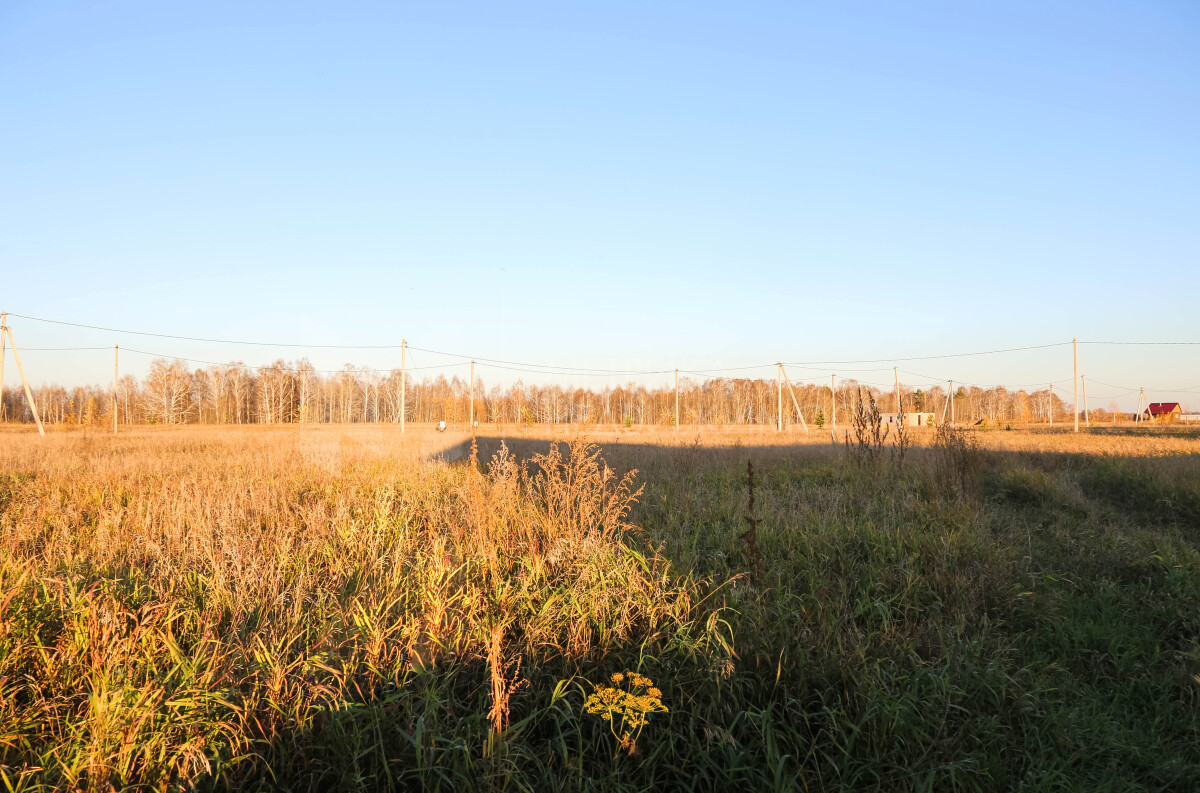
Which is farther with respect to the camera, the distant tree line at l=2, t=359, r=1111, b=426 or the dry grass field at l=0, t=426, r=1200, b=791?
the distant tree line at l=2, t=359, r=1111, b=426

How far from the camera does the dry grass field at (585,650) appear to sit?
2158 millimetres

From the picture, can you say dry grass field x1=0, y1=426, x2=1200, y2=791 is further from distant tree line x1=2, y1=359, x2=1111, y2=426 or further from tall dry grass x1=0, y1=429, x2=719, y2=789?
distant tree line x1=2, y1=359, x2=1111, y2=426

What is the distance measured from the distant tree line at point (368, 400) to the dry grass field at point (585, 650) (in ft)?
169

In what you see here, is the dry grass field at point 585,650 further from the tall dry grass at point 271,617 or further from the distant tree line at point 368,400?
the distant tree line at point 368,400

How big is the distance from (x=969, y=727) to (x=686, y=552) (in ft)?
6.65

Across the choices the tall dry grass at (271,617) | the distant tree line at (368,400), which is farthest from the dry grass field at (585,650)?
the distant tree line at (368,400)

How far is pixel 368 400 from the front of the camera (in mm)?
74125

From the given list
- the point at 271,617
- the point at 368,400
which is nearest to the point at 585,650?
the point at 271,617

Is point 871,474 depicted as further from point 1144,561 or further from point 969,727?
point 969,727

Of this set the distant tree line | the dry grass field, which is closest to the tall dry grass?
Result: the dry grass field

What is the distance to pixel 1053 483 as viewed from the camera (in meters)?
7.34

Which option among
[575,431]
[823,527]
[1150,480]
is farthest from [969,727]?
[1150,480]

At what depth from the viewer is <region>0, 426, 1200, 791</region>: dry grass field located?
2.16 m

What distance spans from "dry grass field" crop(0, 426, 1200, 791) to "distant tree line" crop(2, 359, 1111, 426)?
51.5 m
